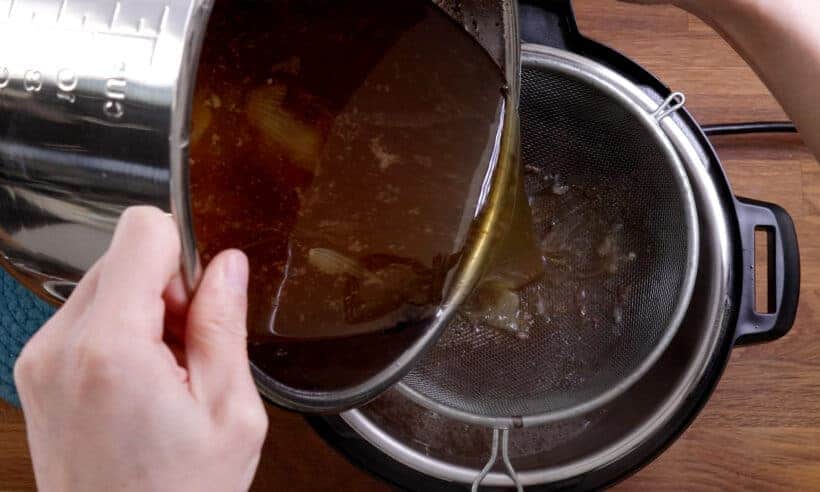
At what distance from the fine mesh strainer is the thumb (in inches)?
17.8

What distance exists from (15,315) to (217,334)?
0.57 metres

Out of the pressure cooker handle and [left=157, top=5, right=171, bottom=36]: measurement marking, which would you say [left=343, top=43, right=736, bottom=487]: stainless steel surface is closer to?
the pressure cooker handle

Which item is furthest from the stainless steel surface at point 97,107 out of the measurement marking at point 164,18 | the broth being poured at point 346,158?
the broth being poured at point 346,158

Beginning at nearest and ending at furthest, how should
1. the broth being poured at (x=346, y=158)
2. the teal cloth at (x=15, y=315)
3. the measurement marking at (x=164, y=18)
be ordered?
the measurement marking at (x=164, y=18) < the broth being poured at (x=346, y=158) < the teal cloth at (x=15, y=315)

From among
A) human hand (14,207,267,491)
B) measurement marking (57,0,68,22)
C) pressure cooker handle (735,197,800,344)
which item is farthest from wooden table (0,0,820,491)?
measurement marking (57,0,68,22)

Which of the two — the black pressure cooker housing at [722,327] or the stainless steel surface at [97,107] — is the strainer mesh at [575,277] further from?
the stainless steel surface at [97,107]

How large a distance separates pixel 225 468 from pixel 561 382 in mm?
561

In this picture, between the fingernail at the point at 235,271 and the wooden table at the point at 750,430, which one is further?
the wooden table at the point at 750,430

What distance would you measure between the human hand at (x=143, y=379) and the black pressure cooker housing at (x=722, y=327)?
0.35 meters

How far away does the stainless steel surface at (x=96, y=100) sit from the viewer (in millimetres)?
374

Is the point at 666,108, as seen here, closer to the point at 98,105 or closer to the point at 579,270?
the point at 579,270

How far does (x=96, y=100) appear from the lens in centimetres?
38

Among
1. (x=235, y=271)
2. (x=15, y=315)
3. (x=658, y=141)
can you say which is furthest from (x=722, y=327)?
(x=15, y=315)

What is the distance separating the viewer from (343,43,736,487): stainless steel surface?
0.75 m
